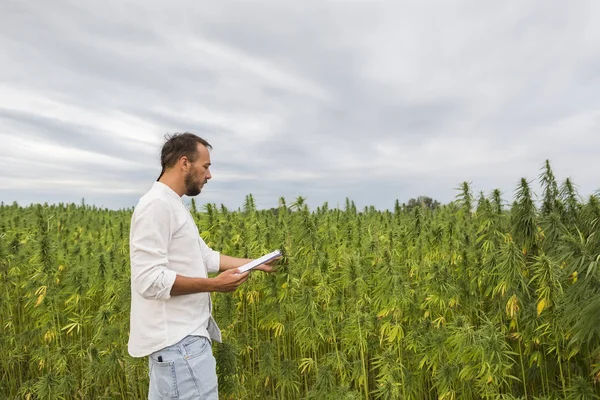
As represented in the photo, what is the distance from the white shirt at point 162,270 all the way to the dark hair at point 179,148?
17 cm

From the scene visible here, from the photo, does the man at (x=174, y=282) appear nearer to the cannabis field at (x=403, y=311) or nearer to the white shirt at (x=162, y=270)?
the white shirt at (x=162, y=270)

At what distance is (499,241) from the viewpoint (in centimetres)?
448

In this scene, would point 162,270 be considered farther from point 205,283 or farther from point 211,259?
point 211,259

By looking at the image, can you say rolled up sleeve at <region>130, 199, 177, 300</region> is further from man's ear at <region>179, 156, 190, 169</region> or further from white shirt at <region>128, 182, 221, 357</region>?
man's ear at <region>179, 156, 190, 169</region>

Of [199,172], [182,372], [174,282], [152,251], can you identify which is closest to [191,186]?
[199,172]

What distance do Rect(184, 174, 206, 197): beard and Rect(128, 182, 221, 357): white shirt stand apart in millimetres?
77

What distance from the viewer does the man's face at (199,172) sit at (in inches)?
109

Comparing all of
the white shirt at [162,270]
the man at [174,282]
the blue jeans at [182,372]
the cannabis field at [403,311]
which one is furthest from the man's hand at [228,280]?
the cannabis field at [403,311]

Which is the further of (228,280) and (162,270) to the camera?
(228,280)

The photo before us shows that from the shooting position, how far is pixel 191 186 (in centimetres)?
281

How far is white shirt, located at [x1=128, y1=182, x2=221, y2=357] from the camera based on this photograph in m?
2.50

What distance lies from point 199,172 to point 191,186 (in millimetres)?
107

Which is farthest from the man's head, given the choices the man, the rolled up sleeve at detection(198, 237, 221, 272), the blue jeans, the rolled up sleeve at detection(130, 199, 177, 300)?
the blue jeans

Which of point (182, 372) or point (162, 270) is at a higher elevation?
point (162, 270)
